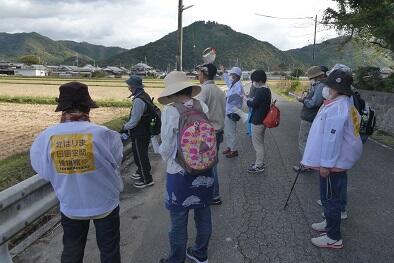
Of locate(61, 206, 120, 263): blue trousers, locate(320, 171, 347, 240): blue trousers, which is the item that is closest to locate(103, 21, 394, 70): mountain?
locate(320, 171, 347, 240): blue trousers

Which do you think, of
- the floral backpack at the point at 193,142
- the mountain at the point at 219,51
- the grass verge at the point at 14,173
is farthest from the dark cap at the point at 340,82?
the mountain at the point at 219,51

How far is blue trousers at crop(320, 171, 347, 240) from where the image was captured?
14.1ft

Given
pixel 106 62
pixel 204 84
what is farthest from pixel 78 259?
pixel 106 62

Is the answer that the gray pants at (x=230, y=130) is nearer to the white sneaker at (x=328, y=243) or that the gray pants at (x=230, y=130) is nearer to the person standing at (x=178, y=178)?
the white sneaker at (x=328, y=243)

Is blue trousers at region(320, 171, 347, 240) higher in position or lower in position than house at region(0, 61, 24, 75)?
higher

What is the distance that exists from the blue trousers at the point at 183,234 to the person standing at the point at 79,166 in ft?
1.89

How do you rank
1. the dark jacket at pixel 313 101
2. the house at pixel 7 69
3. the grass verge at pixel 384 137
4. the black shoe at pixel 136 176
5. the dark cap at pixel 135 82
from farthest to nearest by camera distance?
1. the house at pixel 7 69
2. the grass verge at pixel 384 137
3. the black shoe at pixel 136 176
4. the dark jacket at pixel 313 101
5. the dark cap at pixel 135 82

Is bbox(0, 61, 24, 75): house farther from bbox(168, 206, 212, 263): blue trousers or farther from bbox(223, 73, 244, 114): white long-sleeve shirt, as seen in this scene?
bbox(168, 206, 212, 263): blue trousers

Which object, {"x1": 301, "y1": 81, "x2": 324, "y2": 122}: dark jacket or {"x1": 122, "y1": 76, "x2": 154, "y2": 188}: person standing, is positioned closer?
{"x1": 122, "y1": 76, "x2": 154, "y2": 188}: person standing

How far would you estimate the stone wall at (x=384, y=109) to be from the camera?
40.4 ft

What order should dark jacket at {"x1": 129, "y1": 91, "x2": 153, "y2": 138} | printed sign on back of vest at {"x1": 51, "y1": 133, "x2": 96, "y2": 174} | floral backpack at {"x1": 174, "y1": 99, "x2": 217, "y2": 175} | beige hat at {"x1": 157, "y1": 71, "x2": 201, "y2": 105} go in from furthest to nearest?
1. dark jacket at {"x1": 129, "y1": 91, "x2": 153, "y2": 138}
2. beige hat at {"x1": 157, "y1": 71, "x2": 201, "y2": 105}
3. floral backpack at {"x1": 174, "y1": 99, "x2": 217, "y2": 175}
4. printed sign on back of vest at {"x1": 51, "y1": 133, "x2": 96, "y2": 174}

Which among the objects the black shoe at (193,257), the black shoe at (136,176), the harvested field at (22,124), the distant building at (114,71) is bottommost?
the distant building at (114,71)

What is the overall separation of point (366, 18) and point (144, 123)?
10083 millimetres

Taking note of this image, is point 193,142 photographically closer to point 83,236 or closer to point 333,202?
point 83,236
